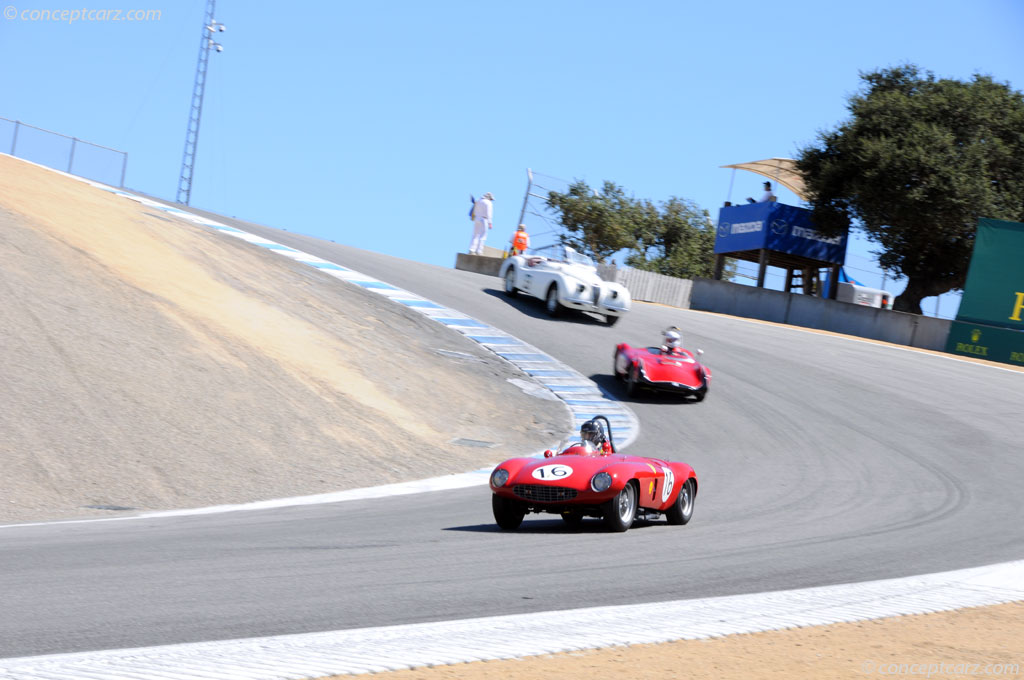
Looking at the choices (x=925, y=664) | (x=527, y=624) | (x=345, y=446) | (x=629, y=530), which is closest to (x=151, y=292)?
(x=345, y=446)

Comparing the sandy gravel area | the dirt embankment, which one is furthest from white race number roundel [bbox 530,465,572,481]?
the dirt embankment

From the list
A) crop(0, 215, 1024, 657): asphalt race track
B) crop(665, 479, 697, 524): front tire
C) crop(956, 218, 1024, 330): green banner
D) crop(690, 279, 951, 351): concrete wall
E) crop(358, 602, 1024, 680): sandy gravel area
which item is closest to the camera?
crop(358, 602, 1024, 680): sandy gravel area

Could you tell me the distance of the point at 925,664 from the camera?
4.71 meters

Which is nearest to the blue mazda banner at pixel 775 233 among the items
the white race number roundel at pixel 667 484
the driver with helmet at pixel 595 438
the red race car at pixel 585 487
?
the driver with helmet at pixel 595 438

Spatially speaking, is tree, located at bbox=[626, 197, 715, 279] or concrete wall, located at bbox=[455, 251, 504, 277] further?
tree, located at bbox=[626, 197, 715, 279]

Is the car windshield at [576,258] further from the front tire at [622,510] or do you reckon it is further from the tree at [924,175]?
the tree at [924,175]

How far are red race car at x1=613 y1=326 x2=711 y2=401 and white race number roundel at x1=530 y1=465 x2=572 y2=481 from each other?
9745mm

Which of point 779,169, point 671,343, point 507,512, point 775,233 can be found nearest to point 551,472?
point 507,512

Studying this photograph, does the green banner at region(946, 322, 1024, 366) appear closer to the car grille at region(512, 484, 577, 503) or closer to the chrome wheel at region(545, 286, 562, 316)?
the chrome wheel at region(545, 286, 562, 316)

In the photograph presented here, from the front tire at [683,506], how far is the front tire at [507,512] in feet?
5.00

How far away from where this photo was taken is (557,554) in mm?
7199

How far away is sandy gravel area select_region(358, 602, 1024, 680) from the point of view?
434 cm

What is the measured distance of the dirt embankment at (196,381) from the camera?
34.6 ft

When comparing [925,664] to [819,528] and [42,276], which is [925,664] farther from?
[42,276]
